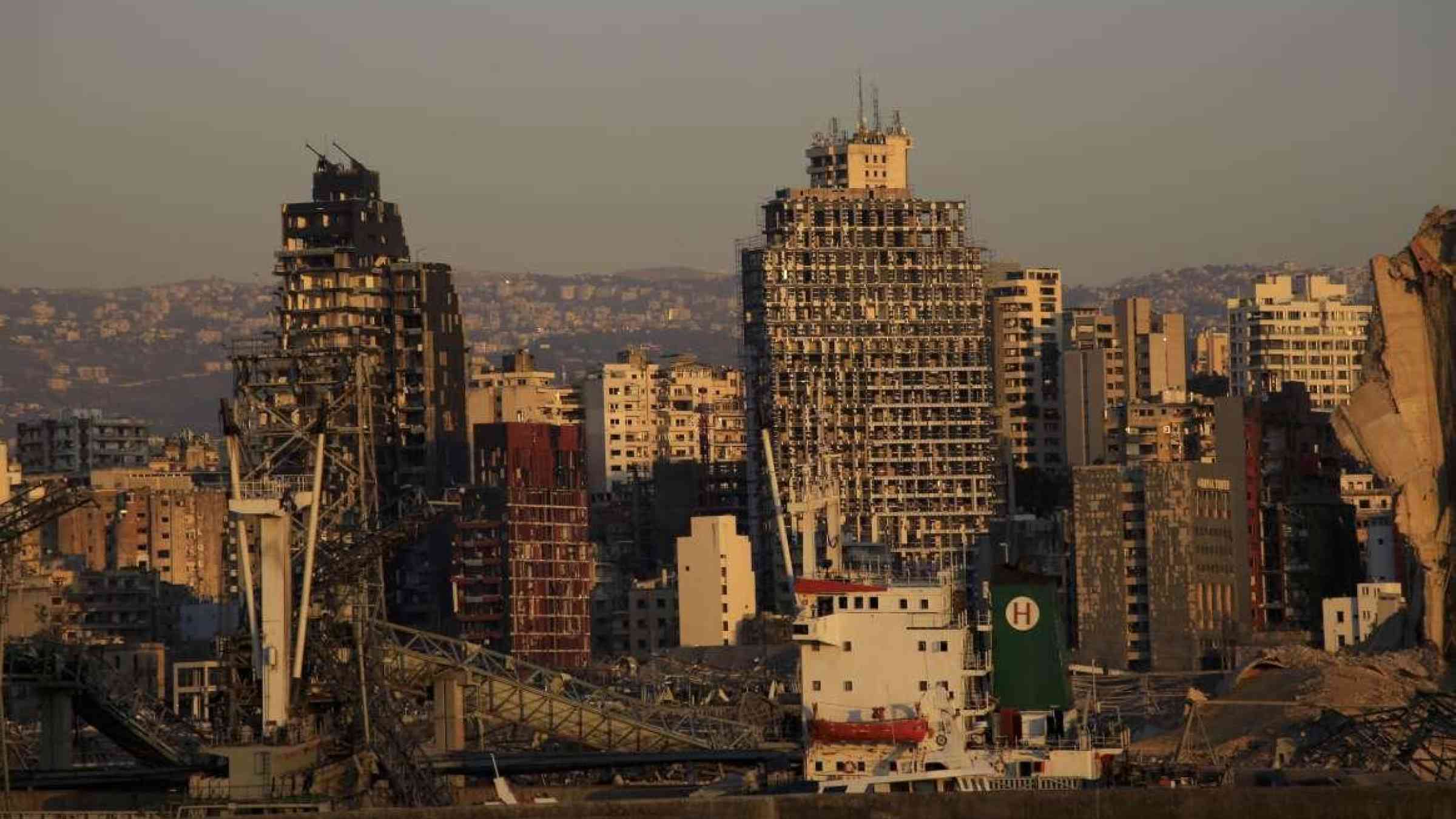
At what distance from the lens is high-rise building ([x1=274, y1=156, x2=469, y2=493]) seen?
155 metres

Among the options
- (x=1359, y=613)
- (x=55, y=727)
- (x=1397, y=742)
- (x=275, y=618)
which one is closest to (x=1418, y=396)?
(x=1397, y=742)

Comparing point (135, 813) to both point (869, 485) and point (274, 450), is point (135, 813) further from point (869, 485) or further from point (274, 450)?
point (869, 485)

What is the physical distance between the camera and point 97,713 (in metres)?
83.8

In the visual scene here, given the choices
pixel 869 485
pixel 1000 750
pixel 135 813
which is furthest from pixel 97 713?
pixel 869 485

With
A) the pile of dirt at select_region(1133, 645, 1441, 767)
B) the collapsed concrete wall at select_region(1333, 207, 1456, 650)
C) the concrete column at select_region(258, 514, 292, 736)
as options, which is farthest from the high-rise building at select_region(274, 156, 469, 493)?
the concrete column at select_region(258, 514, 292, 736)

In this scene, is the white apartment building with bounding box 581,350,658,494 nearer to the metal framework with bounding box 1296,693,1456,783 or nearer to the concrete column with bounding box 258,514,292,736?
the metal framework with bounding box 1296,693,1456,783

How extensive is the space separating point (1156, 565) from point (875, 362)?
21.3 meters

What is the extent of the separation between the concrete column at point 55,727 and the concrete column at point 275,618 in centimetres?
963

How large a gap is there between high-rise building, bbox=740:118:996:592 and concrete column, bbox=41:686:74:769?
74373mm

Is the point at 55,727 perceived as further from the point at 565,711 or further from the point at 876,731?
the point at 876,731

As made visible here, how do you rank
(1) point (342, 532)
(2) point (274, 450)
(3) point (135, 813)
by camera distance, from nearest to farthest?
(3) point (135, 813), (2) point (274, 450), (1) point (342, 532)

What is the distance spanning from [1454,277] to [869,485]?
215 ft

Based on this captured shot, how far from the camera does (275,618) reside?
245ft

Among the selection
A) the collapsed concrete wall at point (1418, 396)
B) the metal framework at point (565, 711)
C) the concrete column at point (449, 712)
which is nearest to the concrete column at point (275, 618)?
the metal framework at point (565, 711)
